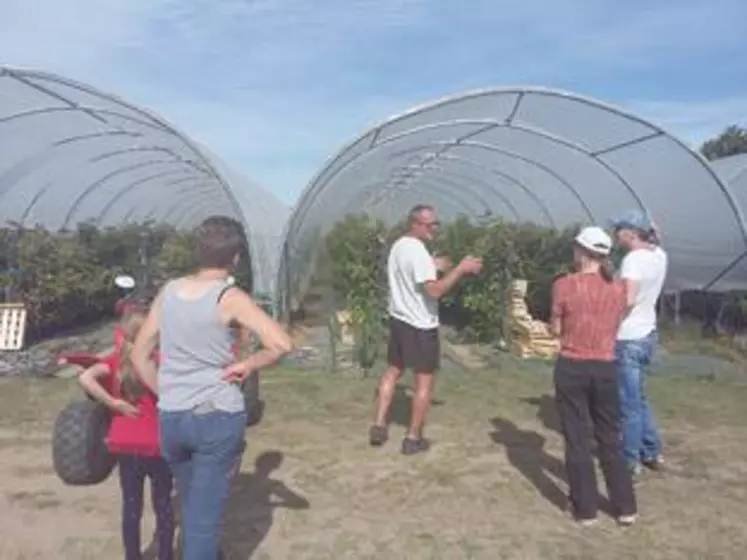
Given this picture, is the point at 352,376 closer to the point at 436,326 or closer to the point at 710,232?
the point at 436,326

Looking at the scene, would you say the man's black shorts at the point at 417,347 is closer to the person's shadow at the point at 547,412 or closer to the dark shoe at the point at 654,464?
the person's shadow at the point at 547,412

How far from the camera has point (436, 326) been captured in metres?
6.30

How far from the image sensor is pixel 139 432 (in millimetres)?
3695

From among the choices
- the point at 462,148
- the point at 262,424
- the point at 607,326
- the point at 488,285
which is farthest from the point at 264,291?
the point at 607,326

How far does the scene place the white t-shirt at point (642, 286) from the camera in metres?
5.50

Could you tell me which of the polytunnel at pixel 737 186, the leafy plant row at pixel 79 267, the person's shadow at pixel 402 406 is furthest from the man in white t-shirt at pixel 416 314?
the polytunnel at pixel 737 186

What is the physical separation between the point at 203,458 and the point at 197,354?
38cm

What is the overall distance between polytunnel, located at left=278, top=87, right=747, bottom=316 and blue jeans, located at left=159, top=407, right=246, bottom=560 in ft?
21.8

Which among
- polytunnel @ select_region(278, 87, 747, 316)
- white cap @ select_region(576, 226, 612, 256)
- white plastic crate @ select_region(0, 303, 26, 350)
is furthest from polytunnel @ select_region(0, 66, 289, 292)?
white cap @ select_region(576, 226, 612, 256)

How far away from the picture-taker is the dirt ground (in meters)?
4.58

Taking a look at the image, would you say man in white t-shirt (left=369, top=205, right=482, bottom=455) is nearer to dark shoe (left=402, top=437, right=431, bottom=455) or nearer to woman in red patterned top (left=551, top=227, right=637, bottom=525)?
dark shoe (left=402, top=437, right=431, bottom=455)

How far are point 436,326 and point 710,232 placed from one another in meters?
6.88

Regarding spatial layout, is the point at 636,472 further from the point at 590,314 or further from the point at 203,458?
the point at 203,458

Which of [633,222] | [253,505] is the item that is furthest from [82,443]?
[633,222]
